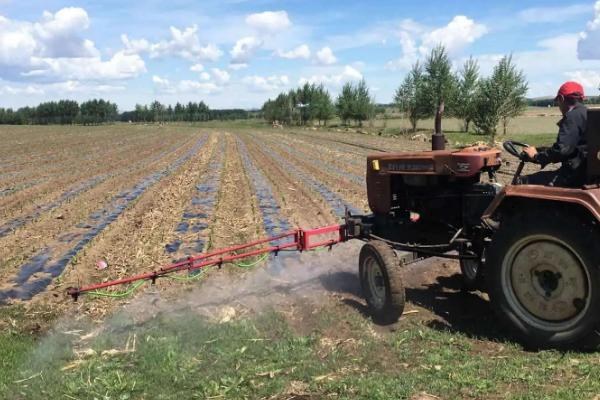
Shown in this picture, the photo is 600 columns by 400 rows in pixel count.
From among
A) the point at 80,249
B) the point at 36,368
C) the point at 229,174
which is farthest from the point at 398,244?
the point at 229,174

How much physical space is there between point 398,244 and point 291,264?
209 cm

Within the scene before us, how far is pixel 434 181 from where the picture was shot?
16.4 ft

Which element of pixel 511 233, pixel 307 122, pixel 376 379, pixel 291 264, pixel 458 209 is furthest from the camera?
pixel 307 122

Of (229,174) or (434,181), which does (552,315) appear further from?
(229,174)

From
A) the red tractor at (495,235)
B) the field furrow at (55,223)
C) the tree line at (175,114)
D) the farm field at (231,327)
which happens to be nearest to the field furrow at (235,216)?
the farm field at (231,327)

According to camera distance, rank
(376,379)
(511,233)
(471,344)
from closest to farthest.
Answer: (376,379), (511,233), (471,344)

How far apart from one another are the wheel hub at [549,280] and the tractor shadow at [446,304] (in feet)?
1.36

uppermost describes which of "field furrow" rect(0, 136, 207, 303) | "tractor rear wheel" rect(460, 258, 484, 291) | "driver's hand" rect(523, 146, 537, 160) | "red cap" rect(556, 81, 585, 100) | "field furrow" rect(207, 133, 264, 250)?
"red cap" rect(556, 81, 585, 100)

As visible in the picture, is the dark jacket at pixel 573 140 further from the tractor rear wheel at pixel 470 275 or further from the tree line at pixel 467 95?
the tree line at pixel 467 95

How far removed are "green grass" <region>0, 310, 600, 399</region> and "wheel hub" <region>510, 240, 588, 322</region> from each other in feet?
0.98

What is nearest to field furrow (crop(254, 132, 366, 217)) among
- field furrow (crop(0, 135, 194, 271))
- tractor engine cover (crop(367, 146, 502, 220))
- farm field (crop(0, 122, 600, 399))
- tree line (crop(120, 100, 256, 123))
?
farm field (crop(0, 122, 600, 399))

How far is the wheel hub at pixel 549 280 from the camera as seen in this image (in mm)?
3551

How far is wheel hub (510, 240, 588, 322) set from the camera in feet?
11.6

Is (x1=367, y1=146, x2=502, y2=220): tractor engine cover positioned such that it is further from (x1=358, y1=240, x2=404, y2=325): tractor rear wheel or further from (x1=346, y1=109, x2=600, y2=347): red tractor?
(x1=358, y1=240, x2=404, y2=325): tractor rear wheel
